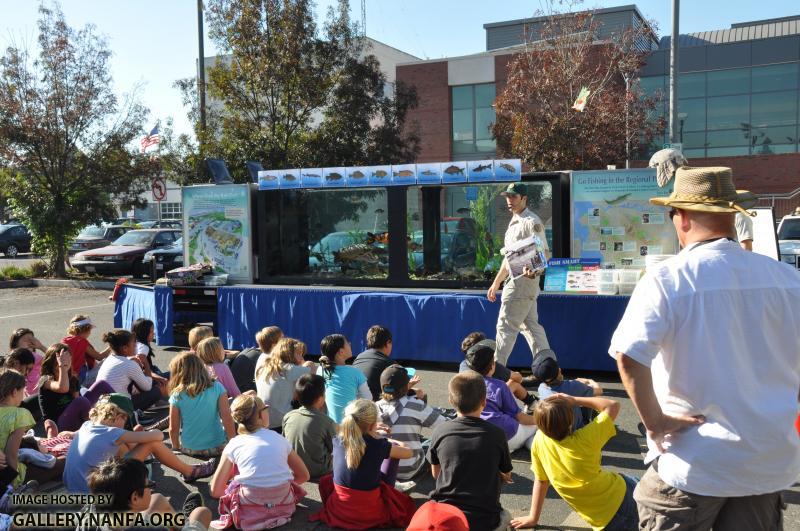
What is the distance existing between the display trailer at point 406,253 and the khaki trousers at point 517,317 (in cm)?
48

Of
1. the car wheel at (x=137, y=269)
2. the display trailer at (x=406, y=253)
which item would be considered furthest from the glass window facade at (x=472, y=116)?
the display trailer at (x=406, y=253)

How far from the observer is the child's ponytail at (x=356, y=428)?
420cm

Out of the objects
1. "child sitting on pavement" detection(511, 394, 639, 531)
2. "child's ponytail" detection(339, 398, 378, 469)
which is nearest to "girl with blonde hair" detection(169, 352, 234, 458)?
Answer: "child's ponytail" detection(339, 398, 378, 469)

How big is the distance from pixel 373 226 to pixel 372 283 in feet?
2.59

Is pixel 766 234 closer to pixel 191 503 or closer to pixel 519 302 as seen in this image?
pixel 519 302

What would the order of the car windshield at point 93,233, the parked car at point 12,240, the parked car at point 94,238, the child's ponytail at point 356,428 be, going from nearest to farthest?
the child's ponytail at point 356,428, the parked car at point 94,238, the car windshield at point 93,233, the parked car at point 12,240

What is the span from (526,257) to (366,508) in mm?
4088

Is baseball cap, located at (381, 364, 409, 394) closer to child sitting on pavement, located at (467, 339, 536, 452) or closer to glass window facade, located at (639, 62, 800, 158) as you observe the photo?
child sitting on pavement, located at (467, 339, 536, 452)

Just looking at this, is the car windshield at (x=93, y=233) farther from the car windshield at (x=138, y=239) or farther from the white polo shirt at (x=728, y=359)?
the white polo shirt at (x=728, y=359)

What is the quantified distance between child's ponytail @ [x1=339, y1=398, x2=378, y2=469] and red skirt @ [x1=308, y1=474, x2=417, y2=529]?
22 centimetres

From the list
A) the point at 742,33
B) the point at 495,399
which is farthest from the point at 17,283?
the point at 742,33

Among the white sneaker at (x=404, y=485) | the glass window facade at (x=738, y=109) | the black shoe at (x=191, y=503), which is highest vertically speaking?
the glass window facade at (x=738, y=109)

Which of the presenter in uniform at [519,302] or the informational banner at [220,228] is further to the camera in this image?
the informational banner at [220,228]

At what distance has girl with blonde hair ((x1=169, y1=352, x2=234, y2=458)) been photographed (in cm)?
564
